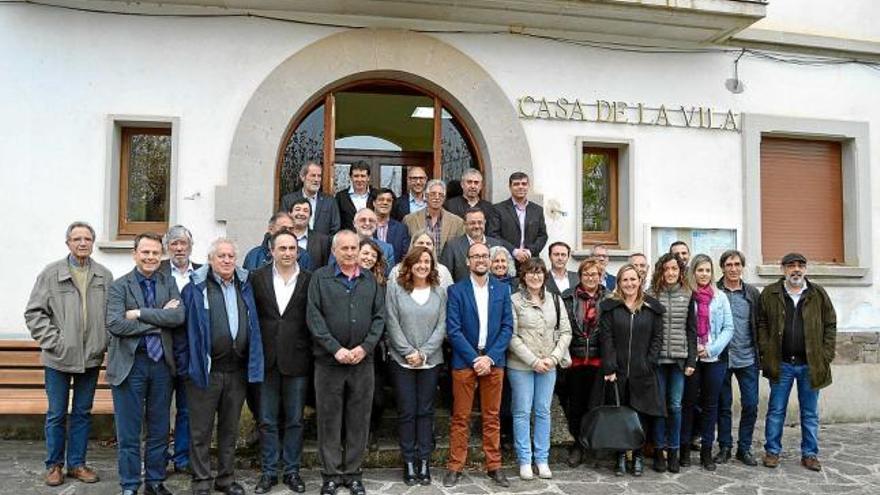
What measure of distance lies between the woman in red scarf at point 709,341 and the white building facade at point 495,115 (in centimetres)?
170

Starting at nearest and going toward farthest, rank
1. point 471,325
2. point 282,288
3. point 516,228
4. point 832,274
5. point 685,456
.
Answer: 1. point 282,288
2. point 471,325
3. point 685,456
4. point 516,228
5. point 832,274

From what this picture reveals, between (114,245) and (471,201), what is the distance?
3.38m

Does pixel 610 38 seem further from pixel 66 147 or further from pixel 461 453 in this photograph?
pixel 66 147

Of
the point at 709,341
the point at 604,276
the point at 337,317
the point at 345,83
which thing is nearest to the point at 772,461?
the point at 709,341

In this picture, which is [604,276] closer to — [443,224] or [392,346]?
[443,224]

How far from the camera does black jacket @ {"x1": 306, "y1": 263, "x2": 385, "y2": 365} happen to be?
4.76m

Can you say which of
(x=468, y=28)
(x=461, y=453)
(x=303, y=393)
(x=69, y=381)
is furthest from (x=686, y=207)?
(x=69, y=381)

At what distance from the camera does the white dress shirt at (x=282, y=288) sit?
4.85m

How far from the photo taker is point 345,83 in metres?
7.17

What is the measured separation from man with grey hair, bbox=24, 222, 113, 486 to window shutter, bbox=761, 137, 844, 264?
22.6 ft

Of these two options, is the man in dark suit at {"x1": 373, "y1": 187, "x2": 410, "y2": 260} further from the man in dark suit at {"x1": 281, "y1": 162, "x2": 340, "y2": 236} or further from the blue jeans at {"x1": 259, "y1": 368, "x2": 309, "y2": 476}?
the blue jeans at {"x1": 259, "y1": 368, "x2": 309, "y2": 476}

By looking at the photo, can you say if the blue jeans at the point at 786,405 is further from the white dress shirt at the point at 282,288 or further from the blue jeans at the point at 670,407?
the white dress shirt at the point at 282,288

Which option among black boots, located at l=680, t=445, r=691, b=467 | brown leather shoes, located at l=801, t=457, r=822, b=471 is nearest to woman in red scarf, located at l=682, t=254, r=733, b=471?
black boots, located at l=680, t=445, r=691, b=467

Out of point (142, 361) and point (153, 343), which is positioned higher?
point (153, 343)
